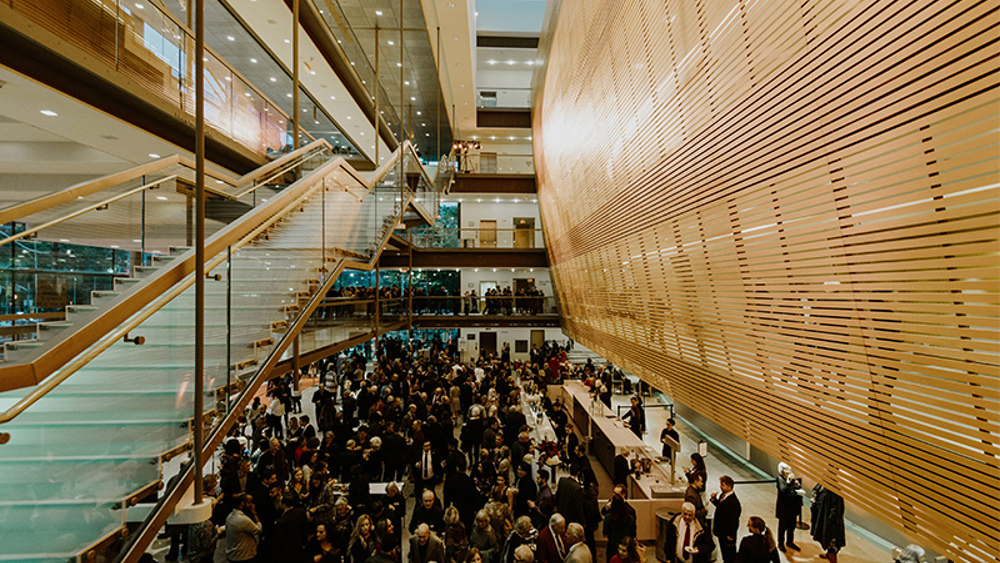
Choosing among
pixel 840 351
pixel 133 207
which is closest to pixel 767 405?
pixel 840 351

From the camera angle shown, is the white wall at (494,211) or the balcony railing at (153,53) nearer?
the balcony railing at (153,53)

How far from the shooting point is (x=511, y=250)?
20.2 metres

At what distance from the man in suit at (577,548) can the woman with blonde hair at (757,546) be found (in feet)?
6.33

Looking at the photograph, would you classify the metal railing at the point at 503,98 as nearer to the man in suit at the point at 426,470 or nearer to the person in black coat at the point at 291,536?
the man in suit at the point at 426,470

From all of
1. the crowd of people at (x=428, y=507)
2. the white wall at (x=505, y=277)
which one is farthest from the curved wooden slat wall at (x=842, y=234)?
the white wall at (x=505, y=277)

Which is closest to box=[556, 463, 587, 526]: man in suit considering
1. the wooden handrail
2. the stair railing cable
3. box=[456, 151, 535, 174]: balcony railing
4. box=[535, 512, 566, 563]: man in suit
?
box=[535, 512, 566, 563]: man in suit

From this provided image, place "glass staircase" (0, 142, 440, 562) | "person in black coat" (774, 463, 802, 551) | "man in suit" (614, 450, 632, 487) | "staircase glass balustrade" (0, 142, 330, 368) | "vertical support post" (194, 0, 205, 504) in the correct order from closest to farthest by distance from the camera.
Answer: "glass staircase" (0, 142, 440, 562), "vertical support post" (194, 0, 205, 504), "staircase glass balustrade" (0, 142, 330, 368), "person in black coat" (774, 463, 802, 551), "man in suit" (614, 450, 632, 487)

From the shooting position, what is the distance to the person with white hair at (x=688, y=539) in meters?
5.51

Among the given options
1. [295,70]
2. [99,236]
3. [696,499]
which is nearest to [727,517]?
[696,499]

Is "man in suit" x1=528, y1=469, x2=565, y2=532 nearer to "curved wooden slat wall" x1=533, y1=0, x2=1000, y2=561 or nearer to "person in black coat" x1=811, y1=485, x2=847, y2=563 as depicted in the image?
"curved wooden slat wall" x1=533, y1=0, x2=1000, y2=561

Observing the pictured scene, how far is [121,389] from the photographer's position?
2.65 meters

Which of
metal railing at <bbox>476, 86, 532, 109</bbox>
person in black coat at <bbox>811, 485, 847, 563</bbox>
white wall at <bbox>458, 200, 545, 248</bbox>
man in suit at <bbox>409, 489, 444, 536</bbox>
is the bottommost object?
person in black coat at <bbox>811, 485, 847, 563</bbox>

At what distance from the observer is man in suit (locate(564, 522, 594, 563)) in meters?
4.57

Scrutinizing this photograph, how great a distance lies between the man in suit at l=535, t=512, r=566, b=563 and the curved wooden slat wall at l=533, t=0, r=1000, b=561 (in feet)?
7.49
